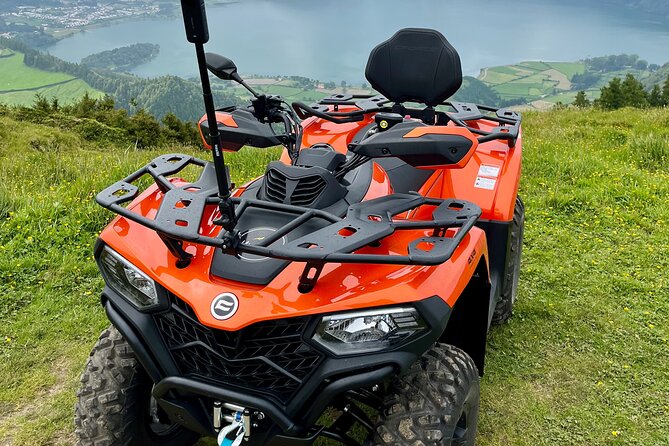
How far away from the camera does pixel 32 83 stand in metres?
33.0

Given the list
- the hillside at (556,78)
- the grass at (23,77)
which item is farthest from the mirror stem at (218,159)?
the grass at (23,77)

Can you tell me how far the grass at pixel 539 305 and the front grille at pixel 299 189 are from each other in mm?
1624

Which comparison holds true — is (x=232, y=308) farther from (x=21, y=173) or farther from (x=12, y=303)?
(x=21, y=173)

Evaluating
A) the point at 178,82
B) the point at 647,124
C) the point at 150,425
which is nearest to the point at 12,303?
the point at 150,425

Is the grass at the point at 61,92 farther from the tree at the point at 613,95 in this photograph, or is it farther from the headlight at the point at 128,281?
the headlight at the point at 128,281

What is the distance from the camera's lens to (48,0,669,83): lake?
12578 mm

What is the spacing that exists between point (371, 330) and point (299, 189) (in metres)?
0.70

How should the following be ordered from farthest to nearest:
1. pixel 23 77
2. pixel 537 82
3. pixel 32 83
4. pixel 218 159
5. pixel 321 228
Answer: pixel 537 82
pixel 23 77
pixel 32 83
pixel 321 228
pixel 218 159

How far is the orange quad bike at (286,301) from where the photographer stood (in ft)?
6.73

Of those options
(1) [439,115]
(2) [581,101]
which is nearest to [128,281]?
(1) [439,115]

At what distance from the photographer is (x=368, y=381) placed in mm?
2008

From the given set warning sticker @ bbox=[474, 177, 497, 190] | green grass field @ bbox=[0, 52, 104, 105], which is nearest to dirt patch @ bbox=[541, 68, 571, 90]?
green grass field @ bbox=[0, 52, 104, 105]

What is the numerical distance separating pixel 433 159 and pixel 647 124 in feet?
30.0

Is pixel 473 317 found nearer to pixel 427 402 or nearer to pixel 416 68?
pixel 427 402
